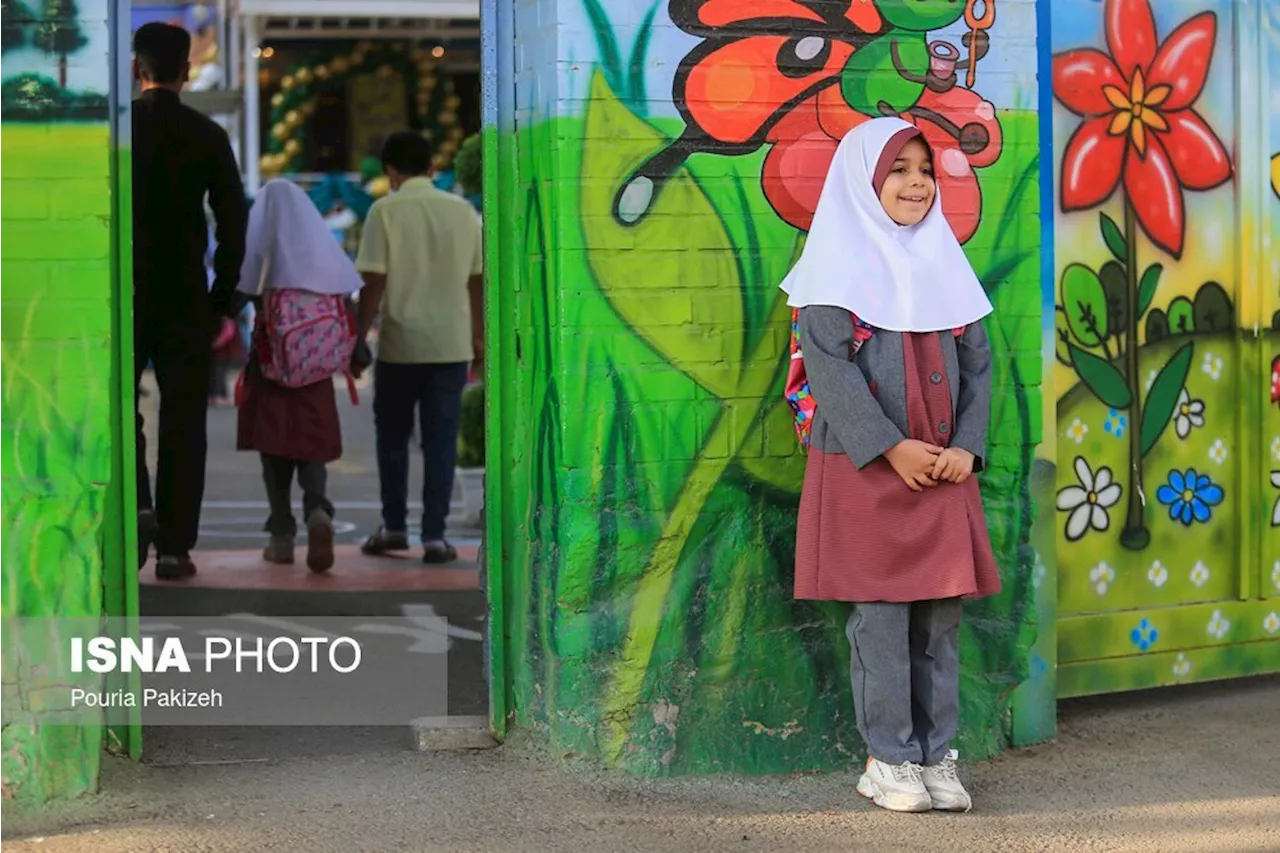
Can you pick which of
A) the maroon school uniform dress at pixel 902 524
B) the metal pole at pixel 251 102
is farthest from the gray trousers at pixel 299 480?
the metal pole at pixel 251 102

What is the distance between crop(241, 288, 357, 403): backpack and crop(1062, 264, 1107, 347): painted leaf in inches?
133

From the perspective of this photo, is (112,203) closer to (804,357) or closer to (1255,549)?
(804,357)

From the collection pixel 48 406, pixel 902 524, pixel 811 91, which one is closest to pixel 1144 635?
pixel 902 524

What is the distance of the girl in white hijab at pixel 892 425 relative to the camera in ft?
15.4

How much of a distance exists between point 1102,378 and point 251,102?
54.2ft

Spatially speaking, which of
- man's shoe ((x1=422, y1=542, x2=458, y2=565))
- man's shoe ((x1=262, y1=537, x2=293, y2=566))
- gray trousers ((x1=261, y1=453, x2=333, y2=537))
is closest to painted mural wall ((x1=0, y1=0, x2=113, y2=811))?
gray trousers ((x1=261, y1=453, x2=333, y2=537))

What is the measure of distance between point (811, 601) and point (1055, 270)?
1.29 meters

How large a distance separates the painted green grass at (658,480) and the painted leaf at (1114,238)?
28.0 inches

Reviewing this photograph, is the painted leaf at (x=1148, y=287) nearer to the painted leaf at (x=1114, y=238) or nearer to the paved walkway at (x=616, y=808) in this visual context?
the painted leaf at (x=1114, y=238)

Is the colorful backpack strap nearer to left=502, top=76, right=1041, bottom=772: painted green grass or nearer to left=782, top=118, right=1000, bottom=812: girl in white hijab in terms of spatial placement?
left=782, top=118, right=1000, bottom=812: girl in white hijab

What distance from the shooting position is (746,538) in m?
5.05

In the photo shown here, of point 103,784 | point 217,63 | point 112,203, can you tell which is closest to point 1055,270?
point 112,203

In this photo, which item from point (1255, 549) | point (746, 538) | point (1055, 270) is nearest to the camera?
point (746, 538)

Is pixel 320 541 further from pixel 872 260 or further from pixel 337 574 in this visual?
pixel 872 260
